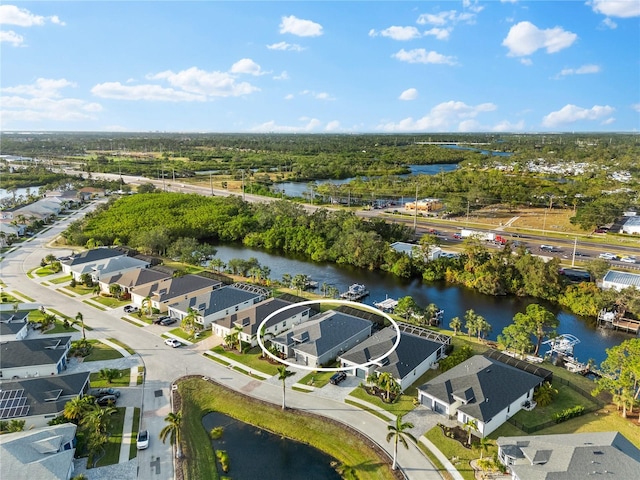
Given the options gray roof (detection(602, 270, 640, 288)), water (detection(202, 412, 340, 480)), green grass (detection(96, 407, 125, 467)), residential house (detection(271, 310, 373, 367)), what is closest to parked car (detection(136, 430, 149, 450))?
green grass (detection(96, 407, 125, 467))

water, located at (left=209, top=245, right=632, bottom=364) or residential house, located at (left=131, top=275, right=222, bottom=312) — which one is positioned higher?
residential house, located at (left=131, top=275, right=222, bottom=312)

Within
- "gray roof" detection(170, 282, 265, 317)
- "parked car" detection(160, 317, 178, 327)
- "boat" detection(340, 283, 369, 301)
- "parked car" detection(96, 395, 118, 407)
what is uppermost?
"gray roof" detection(170, 282, 265, 317)

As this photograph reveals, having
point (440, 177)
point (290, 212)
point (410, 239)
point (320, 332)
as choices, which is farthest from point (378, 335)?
point (440, 177)

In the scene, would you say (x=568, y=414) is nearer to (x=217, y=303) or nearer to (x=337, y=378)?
(x=337, y=378)

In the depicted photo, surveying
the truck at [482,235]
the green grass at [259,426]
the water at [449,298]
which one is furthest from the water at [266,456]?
the truck at [482,235]

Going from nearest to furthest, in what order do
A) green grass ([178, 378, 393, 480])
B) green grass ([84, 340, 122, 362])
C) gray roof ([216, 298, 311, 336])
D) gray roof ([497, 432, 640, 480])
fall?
1. gray roof ([497, 432, 640, 480])
2. green grass ([178, 378, 393, 480])
3. green grass ([84, 340, 122, 362])
4. gray roof ([216, 298, 311, 336])

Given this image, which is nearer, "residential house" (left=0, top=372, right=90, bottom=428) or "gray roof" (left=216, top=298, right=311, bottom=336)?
"residential house" (left=0, top=372, right=90, bottom=428)

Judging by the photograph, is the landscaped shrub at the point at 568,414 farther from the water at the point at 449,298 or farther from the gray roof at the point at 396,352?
the water at the point at 449,298

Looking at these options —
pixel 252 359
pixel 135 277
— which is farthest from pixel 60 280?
pixel 252 359

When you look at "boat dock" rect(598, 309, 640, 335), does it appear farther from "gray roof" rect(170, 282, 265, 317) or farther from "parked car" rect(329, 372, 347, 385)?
"gray roof" rect(170, 282, 265, 317)
